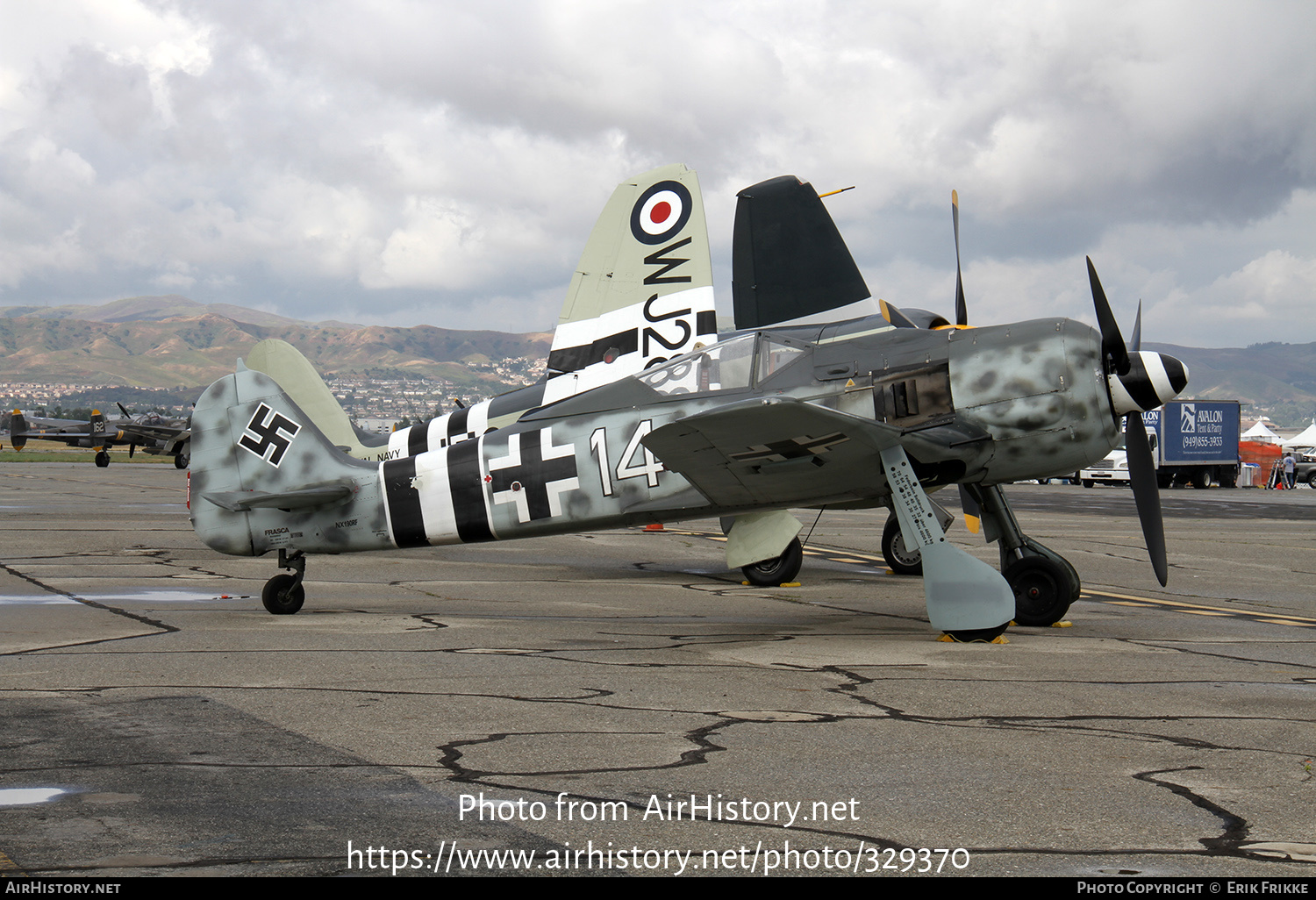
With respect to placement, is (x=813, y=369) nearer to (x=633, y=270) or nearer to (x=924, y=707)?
(x=924, y=707)

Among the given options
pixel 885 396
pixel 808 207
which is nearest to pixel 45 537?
pixel 808 207

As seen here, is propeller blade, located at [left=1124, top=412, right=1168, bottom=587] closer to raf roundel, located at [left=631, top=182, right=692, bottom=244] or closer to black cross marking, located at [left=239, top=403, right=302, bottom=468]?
raf roundel, located at [left=631, top=182, right=692, bottom=244]

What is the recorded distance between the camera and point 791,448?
27.7ft

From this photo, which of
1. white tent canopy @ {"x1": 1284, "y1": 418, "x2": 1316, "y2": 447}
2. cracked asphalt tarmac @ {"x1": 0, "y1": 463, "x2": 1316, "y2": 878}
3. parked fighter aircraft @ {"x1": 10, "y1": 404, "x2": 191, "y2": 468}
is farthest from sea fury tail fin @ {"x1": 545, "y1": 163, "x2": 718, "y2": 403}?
white tent canopy @ {"x1": 1284, "y1": 418, "x2": 1316, "y2": 447}

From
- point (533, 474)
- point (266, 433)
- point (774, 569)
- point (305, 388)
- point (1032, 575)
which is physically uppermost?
point (305, 388)

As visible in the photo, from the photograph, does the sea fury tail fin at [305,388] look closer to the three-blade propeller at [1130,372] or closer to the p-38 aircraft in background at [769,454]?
the p-38 aircraft in background at [769,454]

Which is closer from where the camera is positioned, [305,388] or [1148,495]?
[1148,495]

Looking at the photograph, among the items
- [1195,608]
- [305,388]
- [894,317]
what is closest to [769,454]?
[894,317]

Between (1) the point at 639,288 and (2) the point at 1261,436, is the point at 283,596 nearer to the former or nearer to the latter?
(1) the point at 639,288

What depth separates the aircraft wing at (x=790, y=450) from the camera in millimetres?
7773

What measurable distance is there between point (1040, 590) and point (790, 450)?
2922 millimetres

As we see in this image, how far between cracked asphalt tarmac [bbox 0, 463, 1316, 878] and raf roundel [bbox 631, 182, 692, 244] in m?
5.45

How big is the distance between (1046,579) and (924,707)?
4.19 meters

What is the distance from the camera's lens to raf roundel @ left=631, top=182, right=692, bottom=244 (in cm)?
1452
